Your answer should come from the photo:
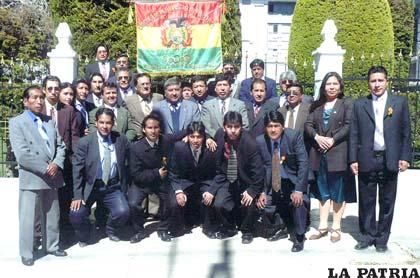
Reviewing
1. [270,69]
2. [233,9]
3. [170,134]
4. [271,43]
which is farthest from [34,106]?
[271,43]

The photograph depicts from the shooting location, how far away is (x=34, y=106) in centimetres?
548

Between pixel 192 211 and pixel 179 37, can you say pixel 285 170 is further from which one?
pixel 179 37

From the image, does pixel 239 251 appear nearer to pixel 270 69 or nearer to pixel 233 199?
pixel 233 199

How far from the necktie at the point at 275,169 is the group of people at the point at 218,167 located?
0.01m

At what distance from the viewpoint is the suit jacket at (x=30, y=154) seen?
5406mm

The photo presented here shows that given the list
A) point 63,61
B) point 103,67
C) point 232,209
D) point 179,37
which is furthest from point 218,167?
point 63,61

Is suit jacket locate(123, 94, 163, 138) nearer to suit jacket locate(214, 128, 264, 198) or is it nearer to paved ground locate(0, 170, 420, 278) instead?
suit jacket locate(214, 128, 264, 198)

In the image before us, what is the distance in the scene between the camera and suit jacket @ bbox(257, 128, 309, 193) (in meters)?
6.15

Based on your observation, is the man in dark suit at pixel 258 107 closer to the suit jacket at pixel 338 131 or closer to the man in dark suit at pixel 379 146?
the suit jacket at pixel 338 131

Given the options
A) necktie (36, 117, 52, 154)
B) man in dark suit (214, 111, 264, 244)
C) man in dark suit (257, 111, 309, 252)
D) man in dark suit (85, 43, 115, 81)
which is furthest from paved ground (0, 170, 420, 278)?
man in dark suit (85, 43, 115, 81)

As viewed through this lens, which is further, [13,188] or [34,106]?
[13,188]

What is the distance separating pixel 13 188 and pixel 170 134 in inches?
147

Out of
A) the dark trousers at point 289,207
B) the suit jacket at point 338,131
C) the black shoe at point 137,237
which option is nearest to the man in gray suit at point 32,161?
the black shoe at point 137,237

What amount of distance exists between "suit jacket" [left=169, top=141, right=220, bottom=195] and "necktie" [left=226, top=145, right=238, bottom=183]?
0.58 ft
